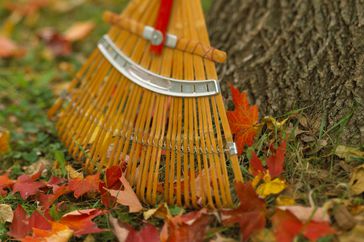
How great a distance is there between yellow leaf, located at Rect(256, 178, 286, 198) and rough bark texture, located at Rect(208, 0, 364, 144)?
0.30 m

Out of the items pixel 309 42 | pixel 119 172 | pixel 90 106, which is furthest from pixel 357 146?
pixel 90 106

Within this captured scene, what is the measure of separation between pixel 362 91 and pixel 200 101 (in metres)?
0.54

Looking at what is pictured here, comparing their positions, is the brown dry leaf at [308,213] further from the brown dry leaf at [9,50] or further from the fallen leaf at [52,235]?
the brown dry leaf at [9,50]

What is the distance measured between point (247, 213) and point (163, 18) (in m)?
0.74

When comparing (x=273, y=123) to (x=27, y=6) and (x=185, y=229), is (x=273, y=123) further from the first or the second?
(x=27, y=6)

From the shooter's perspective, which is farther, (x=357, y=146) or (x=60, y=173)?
(x=60, y=173)

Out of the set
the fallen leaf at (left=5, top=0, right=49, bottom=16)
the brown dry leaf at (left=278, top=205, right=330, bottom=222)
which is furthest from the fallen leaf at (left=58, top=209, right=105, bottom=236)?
the fallen leaf at (left=5, top=0, right=49, bottom=16)

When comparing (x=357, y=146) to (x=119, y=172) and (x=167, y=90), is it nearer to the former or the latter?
(x=167, y=90)

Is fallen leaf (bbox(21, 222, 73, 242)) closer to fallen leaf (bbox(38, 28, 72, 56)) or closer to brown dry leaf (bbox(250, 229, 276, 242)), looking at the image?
brown dry leaf (bbox(250, 229, 276, 242))

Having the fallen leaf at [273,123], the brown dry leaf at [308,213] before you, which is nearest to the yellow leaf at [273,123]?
the fallen leaf at [273,123]

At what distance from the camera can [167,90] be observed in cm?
191

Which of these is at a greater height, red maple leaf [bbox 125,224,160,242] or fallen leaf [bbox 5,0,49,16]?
fallen leaf [bbox 5,0,49,16]

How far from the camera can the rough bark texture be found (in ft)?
6.36

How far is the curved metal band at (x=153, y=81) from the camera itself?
1.84m
